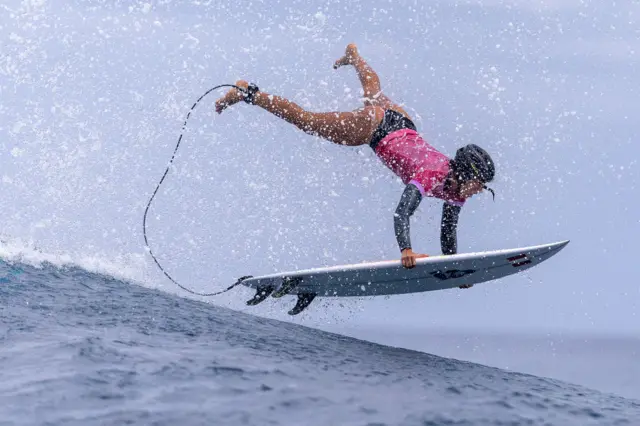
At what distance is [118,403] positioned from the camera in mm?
5461

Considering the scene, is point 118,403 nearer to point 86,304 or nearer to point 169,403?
point 169,403

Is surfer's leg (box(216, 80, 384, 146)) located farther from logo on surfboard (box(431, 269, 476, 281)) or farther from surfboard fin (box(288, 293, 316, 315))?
surfboard fin (box(288, 293, 316, 315))

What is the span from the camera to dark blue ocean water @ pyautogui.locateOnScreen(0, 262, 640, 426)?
5500mm

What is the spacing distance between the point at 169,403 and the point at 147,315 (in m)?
3.28

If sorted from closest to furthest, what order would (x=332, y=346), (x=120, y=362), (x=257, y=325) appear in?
1. (x=120, y=362)
2. (x=332, y=346)
3. (x=257, y=325)

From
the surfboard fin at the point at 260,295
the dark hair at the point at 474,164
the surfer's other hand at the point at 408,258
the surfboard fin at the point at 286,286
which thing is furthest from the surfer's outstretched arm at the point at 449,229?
the surfboard fin at the point at 260,295

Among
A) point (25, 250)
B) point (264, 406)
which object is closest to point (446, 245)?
point (264, 406)

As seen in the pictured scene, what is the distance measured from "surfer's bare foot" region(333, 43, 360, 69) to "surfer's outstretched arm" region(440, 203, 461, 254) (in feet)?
9.53

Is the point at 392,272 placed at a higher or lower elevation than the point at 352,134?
lower

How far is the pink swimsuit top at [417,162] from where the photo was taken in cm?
884

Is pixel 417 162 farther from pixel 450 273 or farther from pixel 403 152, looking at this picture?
pixel 450 273

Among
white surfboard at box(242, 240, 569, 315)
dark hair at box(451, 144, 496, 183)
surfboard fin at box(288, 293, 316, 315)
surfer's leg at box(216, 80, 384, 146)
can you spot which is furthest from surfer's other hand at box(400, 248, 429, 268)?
surfboard fin at box(288, 293, 316, 315)

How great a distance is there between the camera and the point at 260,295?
10.6 metres

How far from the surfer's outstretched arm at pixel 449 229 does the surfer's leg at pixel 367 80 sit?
146 cm
